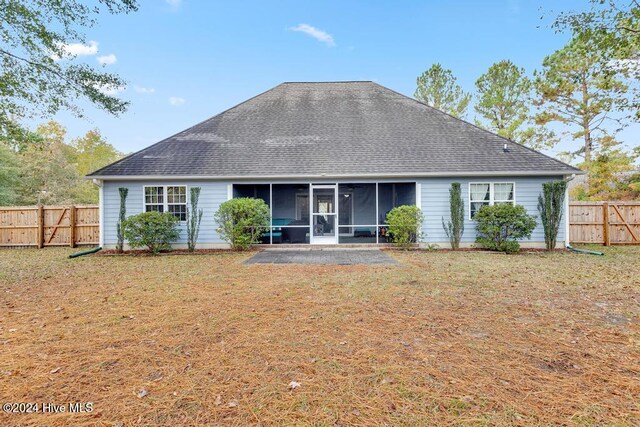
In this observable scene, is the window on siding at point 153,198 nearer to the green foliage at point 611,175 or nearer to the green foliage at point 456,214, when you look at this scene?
the green foliage at point 456,214

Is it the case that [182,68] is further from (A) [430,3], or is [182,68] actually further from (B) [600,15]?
(B) [600,15]

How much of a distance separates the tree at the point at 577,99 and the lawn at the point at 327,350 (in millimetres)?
16672

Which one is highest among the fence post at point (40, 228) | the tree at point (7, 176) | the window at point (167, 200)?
the tree at point (7, 176)

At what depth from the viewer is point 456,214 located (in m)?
10.7

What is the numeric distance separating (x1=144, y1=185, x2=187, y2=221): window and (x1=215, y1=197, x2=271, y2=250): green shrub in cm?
159

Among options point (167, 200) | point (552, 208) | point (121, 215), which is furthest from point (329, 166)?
point (552, 208)

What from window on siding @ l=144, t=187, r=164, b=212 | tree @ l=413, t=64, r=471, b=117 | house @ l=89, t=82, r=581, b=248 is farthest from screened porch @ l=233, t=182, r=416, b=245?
tree @ l=413, t=64, r=471, b=117

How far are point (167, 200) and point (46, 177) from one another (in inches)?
759

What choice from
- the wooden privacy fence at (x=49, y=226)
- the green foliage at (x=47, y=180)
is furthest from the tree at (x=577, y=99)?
the green foliage at (x=47, y=180)

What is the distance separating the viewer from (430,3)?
14.3 metres

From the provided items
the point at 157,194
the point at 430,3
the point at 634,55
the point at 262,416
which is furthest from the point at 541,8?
the point at 157,194

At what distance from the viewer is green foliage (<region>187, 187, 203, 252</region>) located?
35.8ft

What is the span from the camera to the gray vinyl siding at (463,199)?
35.4ft

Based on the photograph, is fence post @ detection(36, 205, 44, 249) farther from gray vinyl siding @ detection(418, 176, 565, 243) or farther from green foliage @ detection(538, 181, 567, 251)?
green foliage @ detection(538, 181, 567, 251)
